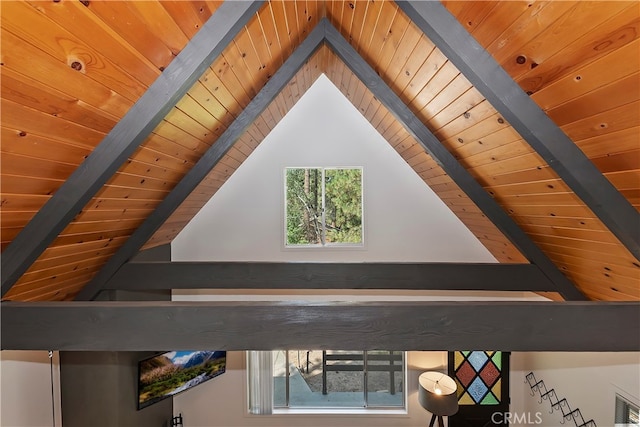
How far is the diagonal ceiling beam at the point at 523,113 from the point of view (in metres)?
1.27

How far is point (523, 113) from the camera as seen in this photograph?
1335 mm

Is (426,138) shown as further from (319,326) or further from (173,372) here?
(173,372)

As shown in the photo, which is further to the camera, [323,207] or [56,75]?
[323,207]

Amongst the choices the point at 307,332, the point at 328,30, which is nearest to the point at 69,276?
the point at 307,332

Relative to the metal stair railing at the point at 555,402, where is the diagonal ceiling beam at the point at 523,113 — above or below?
above

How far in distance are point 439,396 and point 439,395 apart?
0.03 ft

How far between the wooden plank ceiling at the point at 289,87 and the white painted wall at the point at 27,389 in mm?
517

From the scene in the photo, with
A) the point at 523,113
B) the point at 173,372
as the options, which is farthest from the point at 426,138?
the point at 173,372

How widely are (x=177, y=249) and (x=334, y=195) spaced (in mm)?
1874

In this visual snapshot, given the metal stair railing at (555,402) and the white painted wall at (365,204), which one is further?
the white painted wall at (365,204)

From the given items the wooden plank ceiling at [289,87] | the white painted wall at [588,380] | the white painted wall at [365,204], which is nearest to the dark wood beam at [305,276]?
the wooden plank ceiling at [289,87]

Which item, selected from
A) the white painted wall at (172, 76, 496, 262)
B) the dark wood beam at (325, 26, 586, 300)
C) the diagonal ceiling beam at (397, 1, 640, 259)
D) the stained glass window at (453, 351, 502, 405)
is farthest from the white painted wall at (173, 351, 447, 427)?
the diagonal ceiling beam at (397, 1, 640, 259)

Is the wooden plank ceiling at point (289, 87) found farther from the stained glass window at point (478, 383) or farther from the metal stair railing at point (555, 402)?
the stained glass window at point (478, 383)

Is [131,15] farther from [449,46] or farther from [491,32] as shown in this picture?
[491,32]
